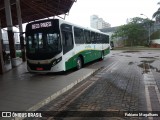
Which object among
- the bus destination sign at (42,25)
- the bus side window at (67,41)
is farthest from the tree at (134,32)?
the bus destination sign at (42,25)

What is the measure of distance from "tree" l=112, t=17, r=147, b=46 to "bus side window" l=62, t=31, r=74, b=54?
5023 cm

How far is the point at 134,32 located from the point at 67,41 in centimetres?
5097

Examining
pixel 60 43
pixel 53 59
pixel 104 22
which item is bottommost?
pixel 53 59

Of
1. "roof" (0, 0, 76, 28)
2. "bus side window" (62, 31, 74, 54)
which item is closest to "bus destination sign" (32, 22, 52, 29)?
"bus side window" (62, 31, 74, 54)

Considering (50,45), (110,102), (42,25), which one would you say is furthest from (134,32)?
(110,102)

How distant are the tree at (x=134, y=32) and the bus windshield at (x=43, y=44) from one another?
51615 mm

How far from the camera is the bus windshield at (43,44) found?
37.2ft

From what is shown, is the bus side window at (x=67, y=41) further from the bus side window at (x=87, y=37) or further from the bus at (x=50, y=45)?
the bus side window at (x=87, y=37)

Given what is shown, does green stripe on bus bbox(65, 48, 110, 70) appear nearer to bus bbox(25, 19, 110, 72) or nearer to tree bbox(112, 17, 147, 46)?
bus bbox(25, 19, 110, 72)

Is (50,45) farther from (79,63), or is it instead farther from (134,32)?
(134,32)

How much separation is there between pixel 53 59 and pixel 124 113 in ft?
21.6

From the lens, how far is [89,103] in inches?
253

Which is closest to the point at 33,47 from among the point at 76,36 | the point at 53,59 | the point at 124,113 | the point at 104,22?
the point at 53,59

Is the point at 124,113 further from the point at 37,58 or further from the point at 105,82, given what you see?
the point at 37,58
